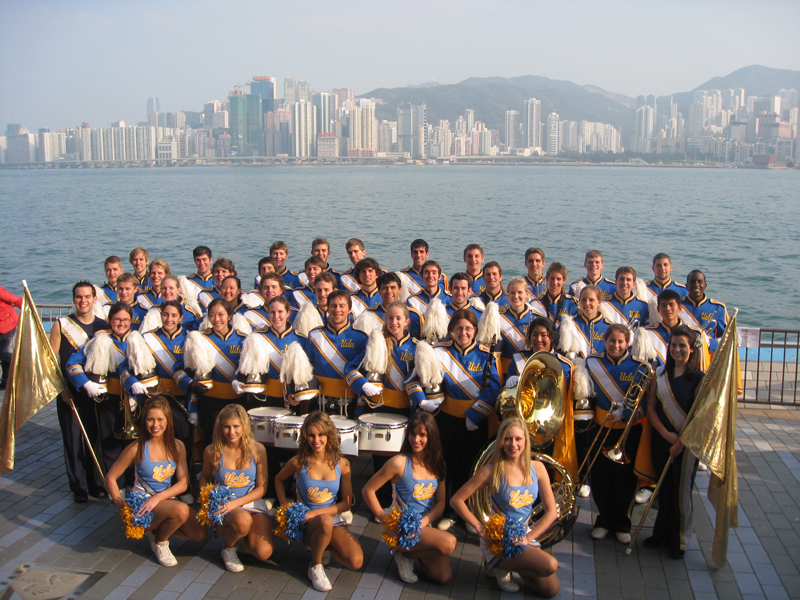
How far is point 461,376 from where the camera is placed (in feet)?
20.2

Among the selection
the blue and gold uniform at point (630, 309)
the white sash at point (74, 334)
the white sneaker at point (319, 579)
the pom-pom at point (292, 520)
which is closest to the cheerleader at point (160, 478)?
the pom-pom at point (292, 520)

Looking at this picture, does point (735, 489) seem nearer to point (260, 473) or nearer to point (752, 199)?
point (260, 473)

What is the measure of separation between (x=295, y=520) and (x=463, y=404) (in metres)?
1.70

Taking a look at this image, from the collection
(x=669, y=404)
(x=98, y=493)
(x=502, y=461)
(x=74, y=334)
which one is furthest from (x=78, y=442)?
(x=669, y=404)

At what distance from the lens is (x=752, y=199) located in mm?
75125

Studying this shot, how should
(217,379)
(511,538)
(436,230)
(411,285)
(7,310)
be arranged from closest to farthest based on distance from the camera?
1. (511,538)
2. (217,379)
3. (7,310)
4. (411,285)
5. (436,230)

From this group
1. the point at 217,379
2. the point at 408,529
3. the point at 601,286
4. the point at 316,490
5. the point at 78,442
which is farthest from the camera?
the point at 601,286

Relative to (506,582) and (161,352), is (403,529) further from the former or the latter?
(161,352)

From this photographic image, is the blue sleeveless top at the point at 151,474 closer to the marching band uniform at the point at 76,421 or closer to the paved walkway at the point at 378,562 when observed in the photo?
the paved walkway at the point at 378,562

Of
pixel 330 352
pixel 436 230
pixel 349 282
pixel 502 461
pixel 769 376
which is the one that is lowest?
pixel 769 376

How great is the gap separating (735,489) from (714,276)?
30.1 m

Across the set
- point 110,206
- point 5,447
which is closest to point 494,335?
point 5,447

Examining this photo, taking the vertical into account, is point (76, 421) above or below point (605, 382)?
below

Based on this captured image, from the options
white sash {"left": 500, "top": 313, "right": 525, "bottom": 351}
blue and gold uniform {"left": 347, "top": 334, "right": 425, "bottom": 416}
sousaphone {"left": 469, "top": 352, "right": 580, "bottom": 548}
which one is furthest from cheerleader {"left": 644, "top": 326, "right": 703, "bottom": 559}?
blue and gold uniform {"left": 347, "top": 334, "right": 425, "bottom": 416}
